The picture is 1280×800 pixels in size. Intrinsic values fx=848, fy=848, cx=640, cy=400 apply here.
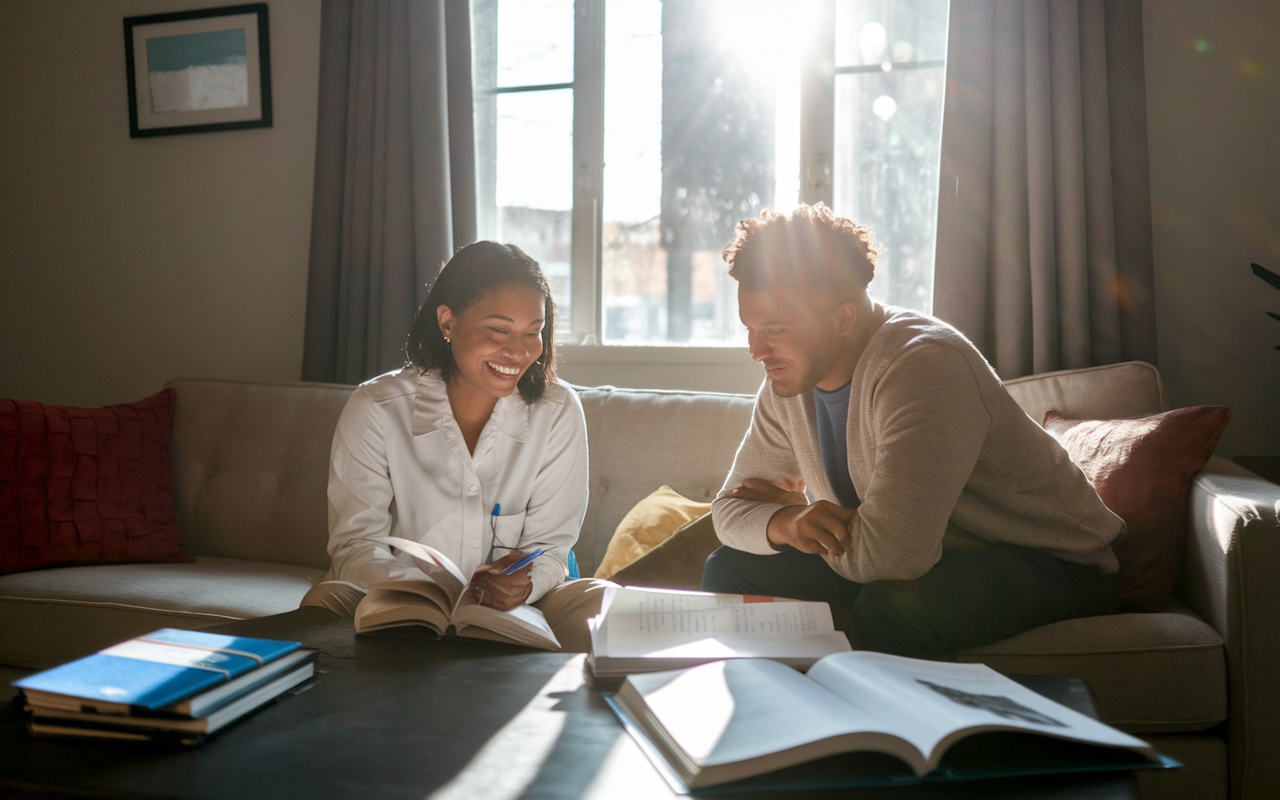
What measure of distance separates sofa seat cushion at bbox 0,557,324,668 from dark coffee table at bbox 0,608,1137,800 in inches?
34.9

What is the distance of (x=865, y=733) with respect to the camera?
0.69m

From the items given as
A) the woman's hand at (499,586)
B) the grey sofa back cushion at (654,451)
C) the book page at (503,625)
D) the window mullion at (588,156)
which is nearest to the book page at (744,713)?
the book page at (503,625)

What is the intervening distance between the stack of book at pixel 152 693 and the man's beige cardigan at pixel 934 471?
32.8 inches

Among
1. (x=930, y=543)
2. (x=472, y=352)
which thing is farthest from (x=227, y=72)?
(x=930, y=543)

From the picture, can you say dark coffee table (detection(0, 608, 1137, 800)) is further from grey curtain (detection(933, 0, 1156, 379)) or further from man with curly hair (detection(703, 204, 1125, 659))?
grey curtain (detection(933, 0, 1156, 379))

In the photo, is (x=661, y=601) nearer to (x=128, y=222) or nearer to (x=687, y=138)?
(x=687, y=138)

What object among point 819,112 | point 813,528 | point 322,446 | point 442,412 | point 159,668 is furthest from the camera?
point 819,112

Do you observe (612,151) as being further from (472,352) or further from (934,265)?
(472,352)

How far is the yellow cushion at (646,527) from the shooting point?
5.98ft

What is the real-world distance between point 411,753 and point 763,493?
3.00 feet

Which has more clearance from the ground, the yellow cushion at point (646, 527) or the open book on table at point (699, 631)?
the open book on table at point (699, 631)

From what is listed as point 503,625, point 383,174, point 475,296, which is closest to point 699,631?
point 503,625

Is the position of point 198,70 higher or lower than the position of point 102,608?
higher

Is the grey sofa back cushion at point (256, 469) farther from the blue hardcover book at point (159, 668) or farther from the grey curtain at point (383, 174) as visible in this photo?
the blue hardcover book at point (159, 668)
